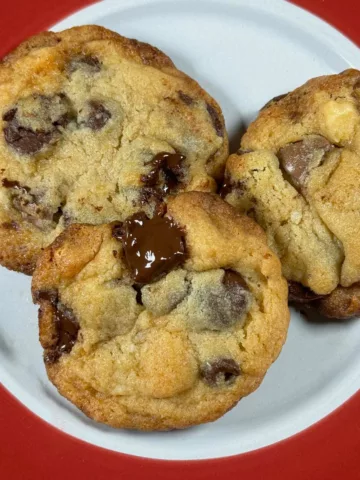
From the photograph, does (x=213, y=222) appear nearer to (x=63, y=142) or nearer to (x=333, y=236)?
(x=333, y=236)

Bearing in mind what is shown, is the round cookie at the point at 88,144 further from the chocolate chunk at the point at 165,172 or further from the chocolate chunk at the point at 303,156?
the chocolate chunk at the point at 303,156

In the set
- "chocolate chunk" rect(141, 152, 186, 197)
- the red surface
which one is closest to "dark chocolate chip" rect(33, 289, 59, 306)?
"chocolate chunk" rect(141, 152, 186, 197)

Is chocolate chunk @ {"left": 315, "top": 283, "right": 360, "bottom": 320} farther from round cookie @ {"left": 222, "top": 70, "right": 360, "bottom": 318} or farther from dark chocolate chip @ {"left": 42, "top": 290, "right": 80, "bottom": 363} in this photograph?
dark chocolate chip @ {"left": 42, "top": 290, "right": 80, "bottom": 363}

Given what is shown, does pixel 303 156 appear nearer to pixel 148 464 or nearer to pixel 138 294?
pixel 138 294

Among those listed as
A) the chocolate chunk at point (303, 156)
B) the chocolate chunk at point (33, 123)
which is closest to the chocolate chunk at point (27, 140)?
the chocolate chunk at point (33, 123)

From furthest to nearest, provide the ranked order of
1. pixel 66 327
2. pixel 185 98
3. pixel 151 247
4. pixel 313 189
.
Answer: pixel 185 98 → pixel 313 189 → pixel 66 327 → pixel 151 247

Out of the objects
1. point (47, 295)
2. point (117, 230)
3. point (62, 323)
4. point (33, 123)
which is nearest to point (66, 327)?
point (62, 323)

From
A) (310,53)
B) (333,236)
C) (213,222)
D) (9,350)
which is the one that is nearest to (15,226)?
(9,350)

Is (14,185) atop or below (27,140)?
below

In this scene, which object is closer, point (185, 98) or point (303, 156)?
point (303, 156)
